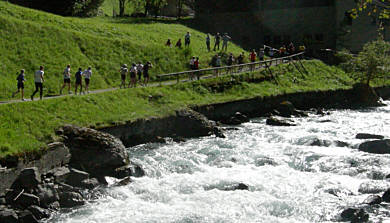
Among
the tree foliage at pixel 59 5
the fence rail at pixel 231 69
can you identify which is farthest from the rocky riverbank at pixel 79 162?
the tree foliage at pixel 59 5

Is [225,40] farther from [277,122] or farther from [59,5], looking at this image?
[59,5]

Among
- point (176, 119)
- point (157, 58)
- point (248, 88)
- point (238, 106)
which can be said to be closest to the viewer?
point (176, 119)

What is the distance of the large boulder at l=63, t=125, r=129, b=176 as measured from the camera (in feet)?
74.8

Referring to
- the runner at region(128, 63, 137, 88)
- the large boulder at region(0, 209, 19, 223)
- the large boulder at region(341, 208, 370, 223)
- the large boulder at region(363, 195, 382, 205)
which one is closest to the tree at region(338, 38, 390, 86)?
the runner at region(128, 63, 137, 88)

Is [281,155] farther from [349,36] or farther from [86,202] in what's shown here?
[349,36]

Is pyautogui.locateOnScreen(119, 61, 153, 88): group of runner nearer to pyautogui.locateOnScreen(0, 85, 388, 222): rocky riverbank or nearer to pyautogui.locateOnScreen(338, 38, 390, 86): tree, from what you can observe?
pyautogui.locateOnScreen(0, 85, 388, 222): rocky riverbank

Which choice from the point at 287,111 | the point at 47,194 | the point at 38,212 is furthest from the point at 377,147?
the point at 38,212

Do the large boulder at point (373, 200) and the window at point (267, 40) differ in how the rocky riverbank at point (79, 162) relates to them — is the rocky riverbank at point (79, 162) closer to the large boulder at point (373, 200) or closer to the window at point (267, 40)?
the large boulder at point (373, 200)

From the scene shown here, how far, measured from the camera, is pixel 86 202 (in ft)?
64.7

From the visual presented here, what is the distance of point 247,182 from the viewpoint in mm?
21766

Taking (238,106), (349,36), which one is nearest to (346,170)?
(238,106)

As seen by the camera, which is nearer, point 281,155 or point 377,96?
point 281,155

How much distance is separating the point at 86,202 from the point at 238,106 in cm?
1946

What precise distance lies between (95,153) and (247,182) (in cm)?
710
